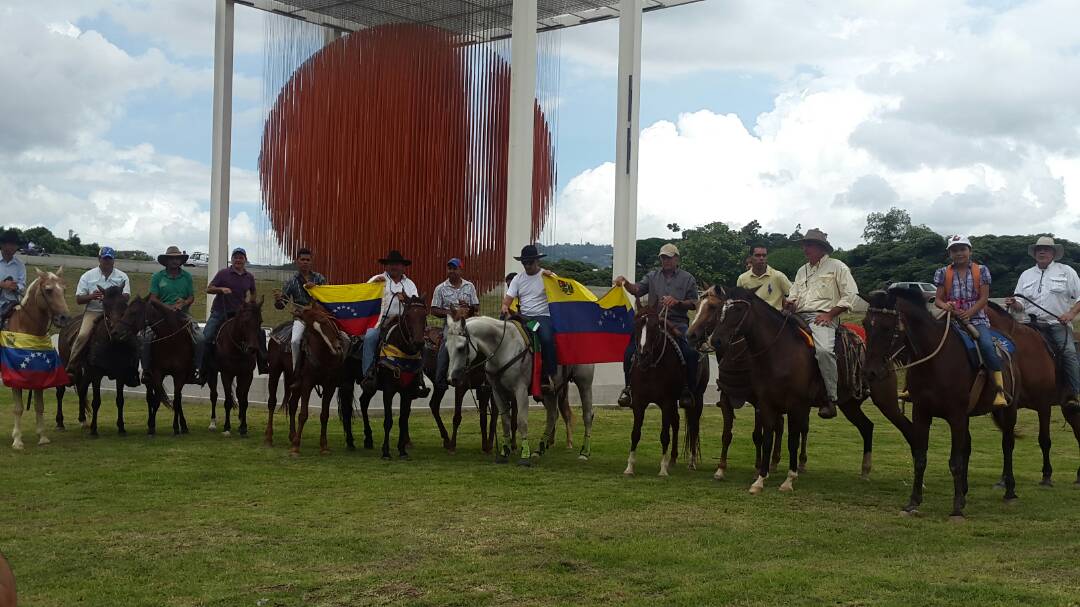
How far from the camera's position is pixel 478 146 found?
2183 cm

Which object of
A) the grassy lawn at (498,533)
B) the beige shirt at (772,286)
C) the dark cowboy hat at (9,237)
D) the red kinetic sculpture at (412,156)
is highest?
the red kinetic sculpture at (412,156)

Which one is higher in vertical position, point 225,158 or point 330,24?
point 330,24

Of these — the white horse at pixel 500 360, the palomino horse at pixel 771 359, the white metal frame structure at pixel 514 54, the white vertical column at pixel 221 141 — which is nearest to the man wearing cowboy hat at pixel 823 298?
the palomino horse at pixel 771 359

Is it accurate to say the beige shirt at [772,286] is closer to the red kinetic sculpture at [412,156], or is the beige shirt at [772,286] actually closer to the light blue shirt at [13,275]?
the light blue shirt at [13,275]

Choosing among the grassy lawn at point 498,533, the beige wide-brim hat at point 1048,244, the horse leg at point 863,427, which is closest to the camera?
the grassy lawn at point 498,533

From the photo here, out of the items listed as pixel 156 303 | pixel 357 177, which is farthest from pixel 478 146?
pixel 156 303

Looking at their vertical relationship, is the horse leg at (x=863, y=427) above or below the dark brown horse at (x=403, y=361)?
below

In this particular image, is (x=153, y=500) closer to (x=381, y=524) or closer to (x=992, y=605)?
(x=381, y=524)

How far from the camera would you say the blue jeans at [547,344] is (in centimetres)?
1245

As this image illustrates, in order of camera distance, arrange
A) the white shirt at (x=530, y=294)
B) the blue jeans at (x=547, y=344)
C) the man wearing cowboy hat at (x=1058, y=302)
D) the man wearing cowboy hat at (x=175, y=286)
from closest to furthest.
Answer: the man wearing cowboy hat at (x=1058, y=302)
the blue jeans at (x=547, y=344)
the white shirt at (x=530, y=294)
the man wearing cowboy hat at (x=175, y=286)

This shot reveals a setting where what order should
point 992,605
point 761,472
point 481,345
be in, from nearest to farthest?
point 992,605
point 761,472
point 481,345

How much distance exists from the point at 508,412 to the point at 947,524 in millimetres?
5361

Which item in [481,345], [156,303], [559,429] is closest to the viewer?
[481,345]

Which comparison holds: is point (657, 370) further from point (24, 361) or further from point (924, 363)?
point (24, 361)
